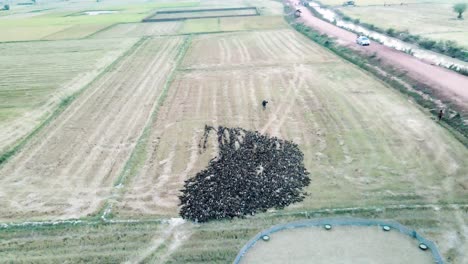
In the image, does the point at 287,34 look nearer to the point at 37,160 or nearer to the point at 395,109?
the point at 395,109

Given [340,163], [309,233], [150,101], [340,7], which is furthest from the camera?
[340,7]

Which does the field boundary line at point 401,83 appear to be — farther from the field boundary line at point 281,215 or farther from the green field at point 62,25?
the green field at point 62,25

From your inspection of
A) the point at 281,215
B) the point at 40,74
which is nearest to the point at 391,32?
the point at 40,74

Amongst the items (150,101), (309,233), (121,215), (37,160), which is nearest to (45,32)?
(150,101)

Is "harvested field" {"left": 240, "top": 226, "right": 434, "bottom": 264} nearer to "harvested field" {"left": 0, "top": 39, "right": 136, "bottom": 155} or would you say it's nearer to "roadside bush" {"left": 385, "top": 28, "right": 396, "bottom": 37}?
"harvested field" {"left": 0, "top": 39, "right": 136, "bottom": 155}

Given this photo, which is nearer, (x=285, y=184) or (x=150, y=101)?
(x=285, y=184)

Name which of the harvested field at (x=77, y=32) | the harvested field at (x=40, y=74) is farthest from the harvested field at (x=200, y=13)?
the harvested field at (x=40, y=74)
